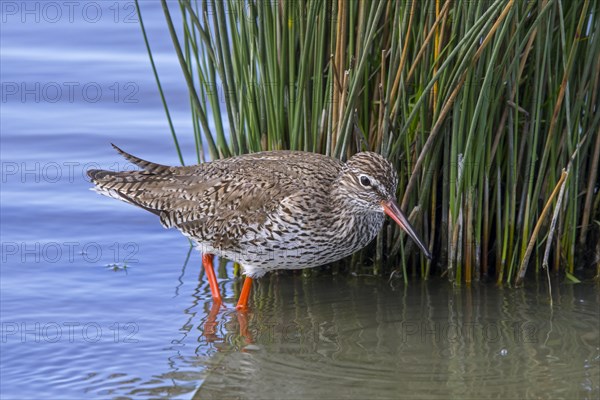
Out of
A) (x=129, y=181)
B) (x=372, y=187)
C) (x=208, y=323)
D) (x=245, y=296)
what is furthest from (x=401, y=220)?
A: (x=129, y=181)

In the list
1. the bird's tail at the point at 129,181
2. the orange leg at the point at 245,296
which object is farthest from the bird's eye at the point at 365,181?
the bird's tail at the point at 129,181

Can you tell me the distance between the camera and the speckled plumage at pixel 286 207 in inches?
308

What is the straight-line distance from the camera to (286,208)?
7.87 metres

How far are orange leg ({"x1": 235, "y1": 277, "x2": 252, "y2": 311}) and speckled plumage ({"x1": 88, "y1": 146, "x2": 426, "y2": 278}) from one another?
0.39ft

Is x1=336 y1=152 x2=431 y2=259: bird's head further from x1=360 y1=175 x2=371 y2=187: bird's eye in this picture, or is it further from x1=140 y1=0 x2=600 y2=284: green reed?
x1=140 y1=0 x2=600 y2=284: green reed

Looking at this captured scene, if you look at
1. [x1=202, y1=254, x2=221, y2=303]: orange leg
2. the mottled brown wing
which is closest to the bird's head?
the mottled brown wing

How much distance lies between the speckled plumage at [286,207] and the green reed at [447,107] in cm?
34

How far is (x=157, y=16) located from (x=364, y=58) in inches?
299

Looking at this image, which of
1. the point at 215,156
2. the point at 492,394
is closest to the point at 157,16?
the point at 215,156

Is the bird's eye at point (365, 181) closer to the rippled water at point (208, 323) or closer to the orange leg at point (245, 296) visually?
the rippled water at point (208, 323)

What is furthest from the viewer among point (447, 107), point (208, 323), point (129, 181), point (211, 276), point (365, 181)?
point (129, 181)

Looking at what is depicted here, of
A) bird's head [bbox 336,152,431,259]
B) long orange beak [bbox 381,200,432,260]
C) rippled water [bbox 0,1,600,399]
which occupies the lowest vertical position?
rippled water [bbox 0,1,600,399]

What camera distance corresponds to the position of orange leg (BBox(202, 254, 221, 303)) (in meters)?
8.50

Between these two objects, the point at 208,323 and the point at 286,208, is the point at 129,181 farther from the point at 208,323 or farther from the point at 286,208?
the point at 286,208
